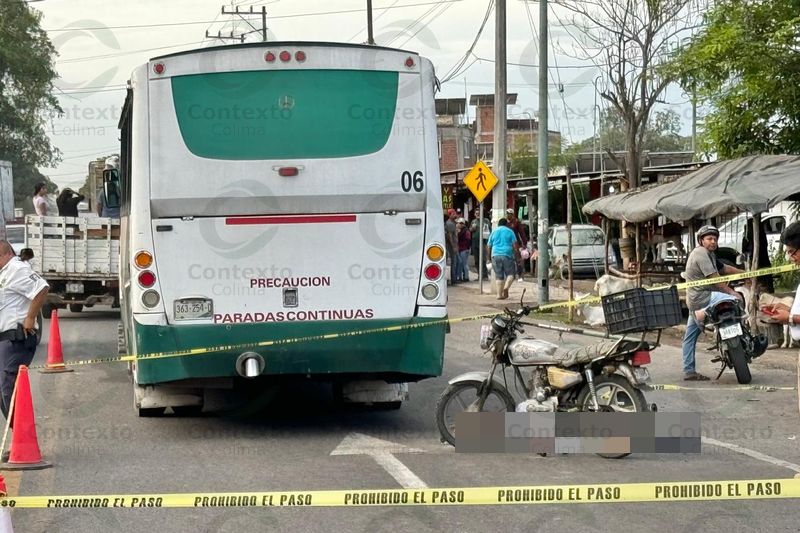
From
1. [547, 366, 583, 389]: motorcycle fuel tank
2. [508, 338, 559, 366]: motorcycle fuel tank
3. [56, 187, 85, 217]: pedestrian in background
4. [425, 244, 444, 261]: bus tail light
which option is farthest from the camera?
[56, 187, 85, 217]: pedestrian in background

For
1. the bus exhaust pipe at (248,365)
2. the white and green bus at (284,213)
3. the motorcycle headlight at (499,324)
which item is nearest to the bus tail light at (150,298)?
the white and green bus at (284,213)

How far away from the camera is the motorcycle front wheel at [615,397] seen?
8.67 metres

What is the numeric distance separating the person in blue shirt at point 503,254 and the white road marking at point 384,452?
15.6m

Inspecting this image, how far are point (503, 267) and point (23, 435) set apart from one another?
1794 cm

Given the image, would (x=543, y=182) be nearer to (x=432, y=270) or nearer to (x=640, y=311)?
(x=432, y=270)

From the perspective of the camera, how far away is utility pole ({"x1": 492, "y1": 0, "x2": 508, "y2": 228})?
2761 centimetres

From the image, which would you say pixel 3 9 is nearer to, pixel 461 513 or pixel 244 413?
pixel 244 413

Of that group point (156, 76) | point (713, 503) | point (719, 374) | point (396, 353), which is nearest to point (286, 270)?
point (396, 353)

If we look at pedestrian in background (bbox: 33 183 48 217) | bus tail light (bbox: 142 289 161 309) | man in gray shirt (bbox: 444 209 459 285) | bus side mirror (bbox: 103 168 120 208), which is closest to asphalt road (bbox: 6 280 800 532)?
bus tail light (bbox: 142 289 161 309)

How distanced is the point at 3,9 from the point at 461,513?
2525 inches

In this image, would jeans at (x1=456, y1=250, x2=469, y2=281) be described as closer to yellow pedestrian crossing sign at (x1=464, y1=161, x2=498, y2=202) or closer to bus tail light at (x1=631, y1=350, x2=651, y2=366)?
yellow pedestrian crossing sign at (x1=464, y1=161, x2=498, y2=202)

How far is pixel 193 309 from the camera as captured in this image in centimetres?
955

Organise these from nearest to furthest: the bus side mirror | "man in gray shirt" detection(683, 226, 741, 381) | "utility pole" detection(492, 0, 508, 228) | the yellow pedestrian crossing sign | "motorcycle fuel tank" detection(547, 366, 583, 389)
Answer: "motorcycle fuel tank" detection(547, 366, 583, 389) < "man in gray shirt" detection(683, 226, 741, 381) < the bus side mirror < the yellow pedestrian crossing sign < "utility pole" detection(492, 0, 508, 228)

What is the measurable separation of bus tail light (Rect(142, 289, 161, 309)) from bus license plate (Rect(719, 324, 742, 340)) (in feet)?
21.6
